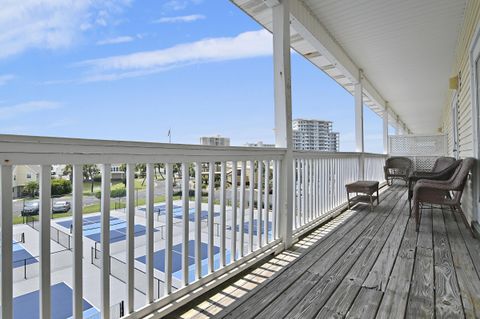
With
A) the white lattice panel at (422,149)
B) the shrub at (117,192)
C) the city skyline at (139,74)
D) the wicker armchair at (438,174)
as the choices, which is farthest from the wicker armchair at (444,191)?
the white lattice panel at (422,149)

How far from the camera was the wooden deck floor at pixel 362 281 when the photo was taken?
1614 mm

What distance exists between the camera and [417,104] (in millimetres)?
10094

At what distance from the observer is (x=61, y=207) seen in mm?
1250

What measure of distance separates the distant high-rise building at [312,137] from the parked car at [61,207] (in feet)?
7.86

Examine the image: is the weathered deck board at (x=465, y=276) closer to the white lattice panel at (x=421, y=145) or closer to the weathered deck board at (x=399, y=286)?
the weathered deck board at (x=399, y=286)

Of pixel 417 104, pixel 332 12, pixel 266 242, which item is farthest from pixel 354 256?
pixel 417 104

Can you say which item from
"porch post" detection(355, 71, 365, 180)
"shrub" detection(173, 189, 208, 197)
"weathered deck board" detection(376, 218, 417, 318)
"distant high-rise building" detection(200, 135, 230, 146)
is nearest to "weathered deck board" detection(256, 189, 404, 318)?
"weathered deck board" detection(376, 218, 417, 318)

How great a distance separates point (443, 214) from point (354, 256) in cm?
272

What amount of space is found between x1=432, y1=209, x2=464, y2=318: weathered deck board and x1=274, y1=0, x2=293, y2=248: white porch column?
1.25 meters

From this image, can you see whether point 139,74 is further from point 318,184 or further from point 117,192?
point 318,184

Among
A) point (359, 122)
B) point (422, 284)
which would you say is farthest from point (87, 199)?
point (359, 122)

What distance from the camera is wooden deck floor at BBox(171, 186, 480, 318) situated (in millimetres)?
1614

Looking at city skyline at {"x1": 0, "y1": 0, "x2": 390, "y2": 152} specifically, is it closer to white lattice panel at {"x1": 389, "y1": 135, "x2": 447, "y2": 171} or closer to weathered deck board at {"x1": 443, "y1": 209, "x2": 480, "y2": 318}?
weathered deck board at {"x1": 443, "y1": 209, "x2": 480, "y2": 318}

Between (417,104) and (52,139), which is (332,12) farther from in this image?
(417,104)
